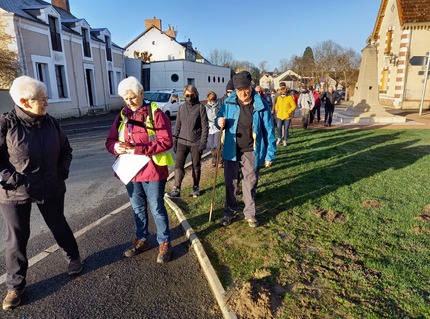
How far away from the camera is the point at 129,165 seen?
322 centimetres

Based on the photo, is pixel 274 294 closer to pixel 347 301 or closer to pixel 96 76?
pixel 347 301

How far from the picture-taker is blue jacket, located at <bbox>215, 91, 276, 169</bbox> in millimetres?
3930

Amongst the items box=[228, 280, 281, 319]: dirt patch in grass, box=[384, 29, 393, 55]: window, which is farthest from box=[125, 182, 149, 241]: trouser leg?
box=[384, 29, 393, 55]: window

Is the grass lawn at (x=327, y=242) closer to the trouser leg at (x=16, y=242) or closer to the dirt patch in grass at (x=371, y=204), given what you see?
the dirt patch in grass at (x=371, y=204)

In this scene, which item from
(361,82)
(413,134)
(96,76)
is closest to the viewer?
(413,134)

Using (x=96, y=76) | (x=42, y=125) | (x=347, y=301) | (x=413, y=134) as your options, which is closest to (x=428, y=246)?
(x=347, y=301)

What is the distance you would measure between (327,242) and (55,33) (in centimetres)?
2162

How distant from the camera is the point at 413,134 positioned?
11.3 metres

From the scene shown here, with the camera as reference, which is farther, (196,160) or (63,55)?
(63,55)

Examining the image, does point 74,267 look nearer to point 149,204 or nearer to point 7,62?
point 149,204

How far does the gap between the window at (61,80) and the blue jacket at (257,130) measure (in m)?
19.0

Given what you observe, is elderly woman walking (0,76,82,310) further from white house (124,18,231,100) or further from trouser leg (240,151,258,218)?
white house (124,18,231,100)

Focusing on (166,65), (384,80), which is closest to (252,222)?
(384,80)

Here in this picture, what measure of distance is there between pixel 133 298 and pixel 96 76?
24024mm
